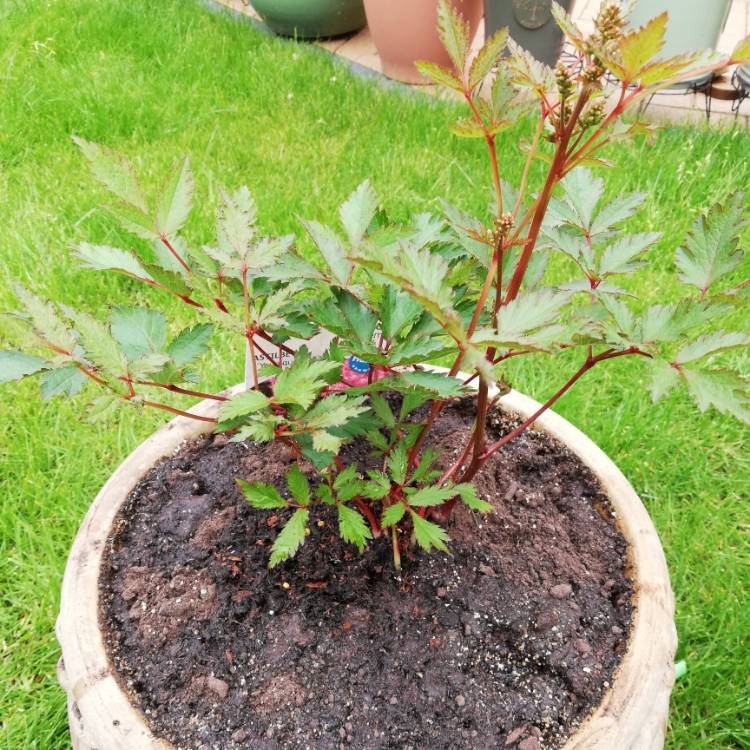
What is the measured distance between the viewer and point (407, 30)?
10.4 feet

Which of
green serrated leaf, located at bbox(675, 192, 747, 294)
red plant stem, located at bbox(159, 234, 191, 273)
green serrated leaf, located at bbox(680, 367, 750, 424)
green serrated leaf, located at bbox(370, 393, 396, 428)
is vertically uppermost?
green serrated leaf, located at bbox(675, 192, 747, 294)

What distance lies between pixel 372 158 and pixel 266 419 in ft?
6.62

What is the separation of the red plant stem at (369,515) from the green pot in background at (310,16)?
291cm

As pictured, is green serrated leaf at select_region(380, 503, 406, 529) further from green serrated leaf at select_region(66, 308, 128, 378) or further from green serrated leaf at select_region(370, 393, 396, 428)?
green serrated leaf at select_region(66, 308, 128, 378)

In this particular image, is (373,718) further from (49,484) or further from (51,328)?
(49,484)

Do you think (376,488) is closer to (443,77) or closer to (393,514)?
(393,514)

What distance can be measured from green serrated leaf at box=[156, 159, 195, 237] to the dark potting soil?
0.46 metres

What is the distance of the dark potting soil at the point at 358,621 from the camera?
2.92ft

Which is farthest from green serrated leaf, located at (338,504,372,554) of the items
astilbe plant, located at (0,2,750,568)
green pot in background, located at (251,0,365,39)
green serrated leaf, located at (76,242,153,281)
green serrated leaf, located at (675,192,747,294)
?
green pot in background, located at (251,0,365,39)

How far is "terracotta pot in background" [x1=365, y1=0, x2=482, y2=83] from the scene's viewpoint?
10.3 ft

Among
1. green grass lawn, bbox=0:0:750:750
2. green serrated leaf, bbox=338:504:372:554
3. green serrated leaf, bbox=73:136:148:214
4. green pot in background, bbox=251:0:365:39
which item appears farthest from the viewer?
green pot in background, bbox=251:0:365:39

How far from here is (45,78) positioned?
2.95 metres

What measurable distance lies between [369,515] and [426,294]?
489 millimetres

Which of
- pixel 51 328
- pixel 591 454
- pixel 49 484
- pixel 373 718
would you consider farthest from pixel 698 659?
pixel 49 484
